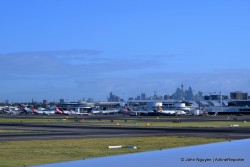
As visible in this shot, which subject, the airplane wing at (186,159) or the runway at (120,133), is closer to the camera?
the airplane wing at (186,159)

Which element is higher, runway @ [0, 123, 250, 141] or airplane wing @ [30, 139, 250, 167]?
airplane wing @ [30, 139, 250, 167]

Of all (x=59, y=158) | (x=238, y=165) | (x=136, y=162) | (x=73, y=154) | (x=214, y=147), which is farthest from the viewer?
(x=73, y=154)

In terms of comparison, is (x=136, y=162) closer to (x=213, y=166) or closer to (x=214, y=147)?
(x=213, y=166)

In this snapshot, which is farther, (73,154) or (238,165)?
(73,154)

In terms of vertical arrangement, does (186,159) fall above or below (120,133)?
above

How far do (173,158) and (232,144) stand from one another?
138 cm

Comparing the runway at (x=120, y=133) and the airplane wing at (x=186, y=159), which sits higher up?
the airplane wing at (x=186, y=159)

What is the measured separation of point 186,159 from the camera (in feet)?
18.5

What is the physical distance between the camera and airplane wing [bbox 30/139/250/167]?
5355 millimetres

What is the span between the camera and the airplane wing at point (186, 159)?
536cm

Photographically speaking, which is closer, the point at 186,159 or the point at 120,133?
the point at 186,159

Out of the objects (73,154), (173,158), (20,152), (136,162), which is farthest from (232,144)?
(20,152)

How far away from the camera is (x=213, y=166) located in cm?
518

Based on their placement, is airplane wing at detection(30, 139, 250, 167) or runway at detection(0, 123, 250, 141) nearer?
airplane wing at detection(30, 139, 250, 167)
